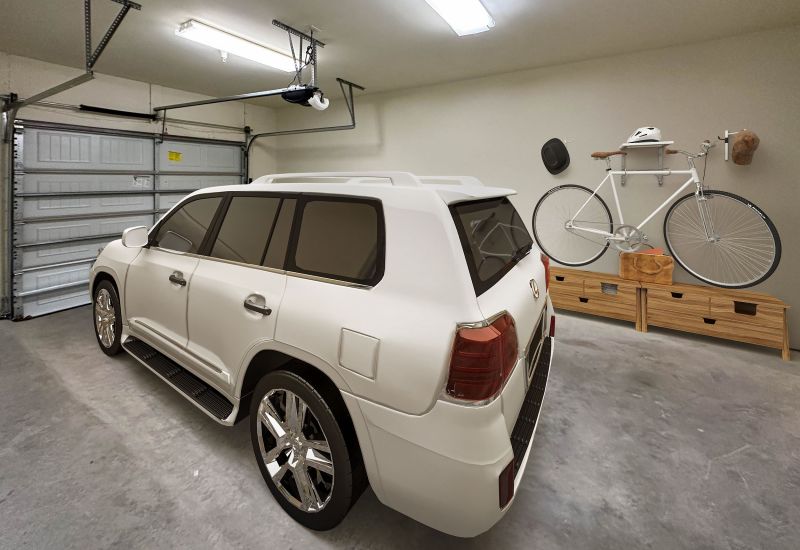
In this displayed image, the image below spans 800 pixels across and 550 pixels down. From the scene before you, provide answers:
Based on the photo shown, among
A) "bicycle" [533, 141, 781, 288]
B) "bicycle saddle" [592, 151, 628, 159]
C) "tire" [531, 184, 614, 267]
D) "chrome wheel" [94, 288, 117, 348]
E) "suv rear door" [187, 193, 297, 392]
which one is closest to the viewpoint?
"suv rear door" [187, 193, 297, 392]

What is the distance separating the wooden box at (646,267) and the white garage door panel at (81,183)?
631cm

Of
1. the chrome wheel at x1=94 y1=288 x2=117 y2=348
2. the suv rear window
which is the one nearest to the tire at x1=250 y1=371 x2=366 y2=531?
the suv rear window

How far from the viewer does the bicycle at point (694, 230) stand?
137 inches

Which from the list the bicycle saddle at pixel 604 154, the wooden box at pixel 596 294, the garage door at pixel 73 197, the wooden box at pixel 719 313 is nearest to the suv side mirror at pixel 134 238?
the garage door at pixel 73 197

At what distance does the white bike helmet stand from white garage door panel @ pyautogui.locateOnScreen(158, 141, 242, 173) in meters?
6.03

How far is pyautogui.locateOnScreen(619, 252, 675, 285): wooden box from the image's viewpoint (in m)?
3.71

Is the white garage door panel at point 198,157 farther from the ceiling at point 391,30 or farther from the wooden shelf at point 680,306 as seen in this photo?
the wooden shelf at point 680,306

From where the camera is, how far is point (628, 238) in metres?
3.89

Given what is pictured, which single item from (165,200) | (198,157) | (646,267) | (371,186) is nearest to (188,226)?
(371,186)

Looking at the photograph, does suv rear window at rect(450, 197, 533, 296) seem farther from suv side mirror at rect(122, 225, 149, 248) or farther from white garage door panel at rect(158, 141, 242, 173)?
white garage door panel at rect(158, 141, 242, 173)

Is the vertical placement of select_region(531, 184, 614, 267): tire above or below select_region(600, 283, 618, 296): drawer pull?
above

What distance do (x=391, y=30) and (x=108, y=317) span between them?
3456mm

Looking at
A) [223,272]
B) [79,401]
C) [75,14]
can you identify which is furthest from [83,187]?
[223,272]

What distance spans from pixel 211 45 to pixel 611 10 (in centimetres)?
366
